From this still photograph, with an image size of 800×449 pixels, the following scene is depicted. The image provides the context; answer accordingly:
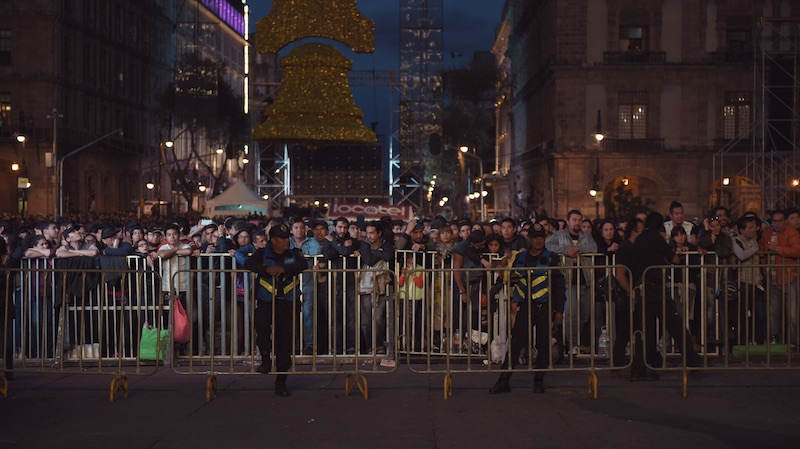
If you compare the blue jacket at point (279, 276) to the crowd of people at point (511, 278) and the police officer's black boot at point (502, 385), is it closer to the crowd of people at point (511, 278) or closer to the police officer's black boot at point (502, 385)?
the crowd of people at point (511, 278)

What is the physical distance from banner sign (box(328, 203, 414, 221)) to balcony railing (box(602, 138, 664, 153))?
873 inches

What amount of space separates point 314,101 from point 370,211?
7.35 m

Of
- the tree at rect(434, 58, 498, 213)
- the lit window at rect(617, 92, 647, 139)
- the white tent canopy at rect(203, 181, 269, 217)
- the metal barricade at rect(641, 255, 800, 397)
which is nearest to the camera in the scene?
the metal barricade at rect(641, 255, 800, 397)

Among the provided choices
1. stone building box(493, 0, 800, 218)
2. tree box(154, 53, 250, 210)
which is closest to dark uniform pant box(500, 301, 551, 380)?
stone building box(493, 0, 800, 218)

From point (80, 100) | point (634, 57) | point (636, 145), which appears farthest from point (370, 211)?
point (80, 100)

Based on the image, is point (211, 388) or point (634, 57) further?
point (634, 57)

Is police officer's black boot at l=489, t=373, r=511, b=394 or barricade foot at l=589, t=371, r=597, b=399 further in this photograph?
police officer's black boot at l=489, t=373, r=511, b=394

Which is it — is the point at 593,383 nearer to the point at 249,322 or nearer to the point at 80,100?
the point at 249,322

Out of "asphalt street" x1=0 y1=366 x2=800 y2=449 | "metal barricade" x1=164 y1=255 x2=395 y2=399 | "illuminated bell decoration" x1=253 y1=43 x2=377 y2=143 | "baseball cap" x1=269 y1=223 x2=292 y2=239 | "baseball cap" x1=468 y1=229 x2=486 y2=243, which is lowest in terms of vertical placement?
"asphalt street" x1=0 y1=366 x2=800 y2=449

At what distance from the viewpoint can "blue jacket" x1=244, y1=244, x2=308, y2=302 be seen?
10805 millimetres

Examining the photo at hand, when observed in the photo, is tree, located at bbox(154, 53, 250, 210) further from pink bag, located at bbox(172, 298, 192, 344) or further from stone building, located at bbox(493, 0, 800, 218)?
pink bag, located at bbox(172, 298, 192, 344)

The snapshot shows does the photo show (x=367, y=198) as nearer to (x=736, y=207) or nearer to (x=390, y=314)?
(x=736, y=207)

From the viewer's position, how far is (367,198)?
57.6m

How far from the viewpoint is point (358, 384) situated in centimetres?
1069
